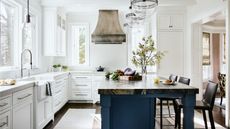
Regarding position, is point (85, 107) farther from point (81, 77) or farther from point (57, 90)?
point (57, 90)

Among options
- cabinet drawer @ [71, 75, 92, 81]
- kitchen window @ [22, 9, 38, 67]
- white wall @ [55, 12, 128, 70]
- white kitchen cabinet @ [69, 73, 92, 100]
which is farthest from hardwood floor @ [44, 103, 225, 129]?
white wall @ [55, 12, 128, 70]

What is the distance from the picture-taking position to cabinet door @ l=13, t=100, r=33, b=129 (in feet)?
9.53

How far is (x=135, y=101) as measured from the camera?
335 cm

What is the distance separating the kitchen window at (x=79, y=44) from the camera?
24.8ft

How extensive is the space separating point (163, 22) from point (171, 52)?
2.98ft

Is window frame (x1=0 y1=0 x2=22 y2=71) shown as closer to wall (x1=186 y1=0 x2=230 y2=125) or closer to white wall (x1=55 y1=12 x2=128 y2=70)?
white wall (x1=55 y1=12 x2=128 y2=70)

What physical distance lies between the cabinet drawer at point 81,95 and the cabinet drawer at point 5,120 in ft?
13.8

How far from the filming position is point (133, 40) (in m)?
7.55

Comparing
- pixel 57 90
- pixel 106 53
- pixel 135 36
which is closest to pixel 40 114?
pixel 57 90

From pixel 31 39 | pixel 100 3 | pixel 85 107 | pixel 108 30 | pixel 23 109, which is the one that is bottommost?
pixel 85 107

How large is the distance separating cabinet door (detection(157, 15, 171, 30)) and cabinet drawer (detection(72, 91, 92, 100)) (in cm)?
287

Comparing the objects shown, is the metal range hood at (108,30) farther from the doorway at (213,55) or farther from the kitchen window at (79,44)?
the doorway at (213,55)

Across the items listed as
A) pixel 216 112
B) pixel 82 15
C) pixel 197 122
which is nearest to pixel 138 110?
pixel 197 122

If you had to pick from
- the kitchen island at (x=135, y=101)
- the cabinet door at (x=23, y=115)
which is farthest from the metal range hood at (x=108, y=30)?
the cabinet door at (x=23, y=115)
